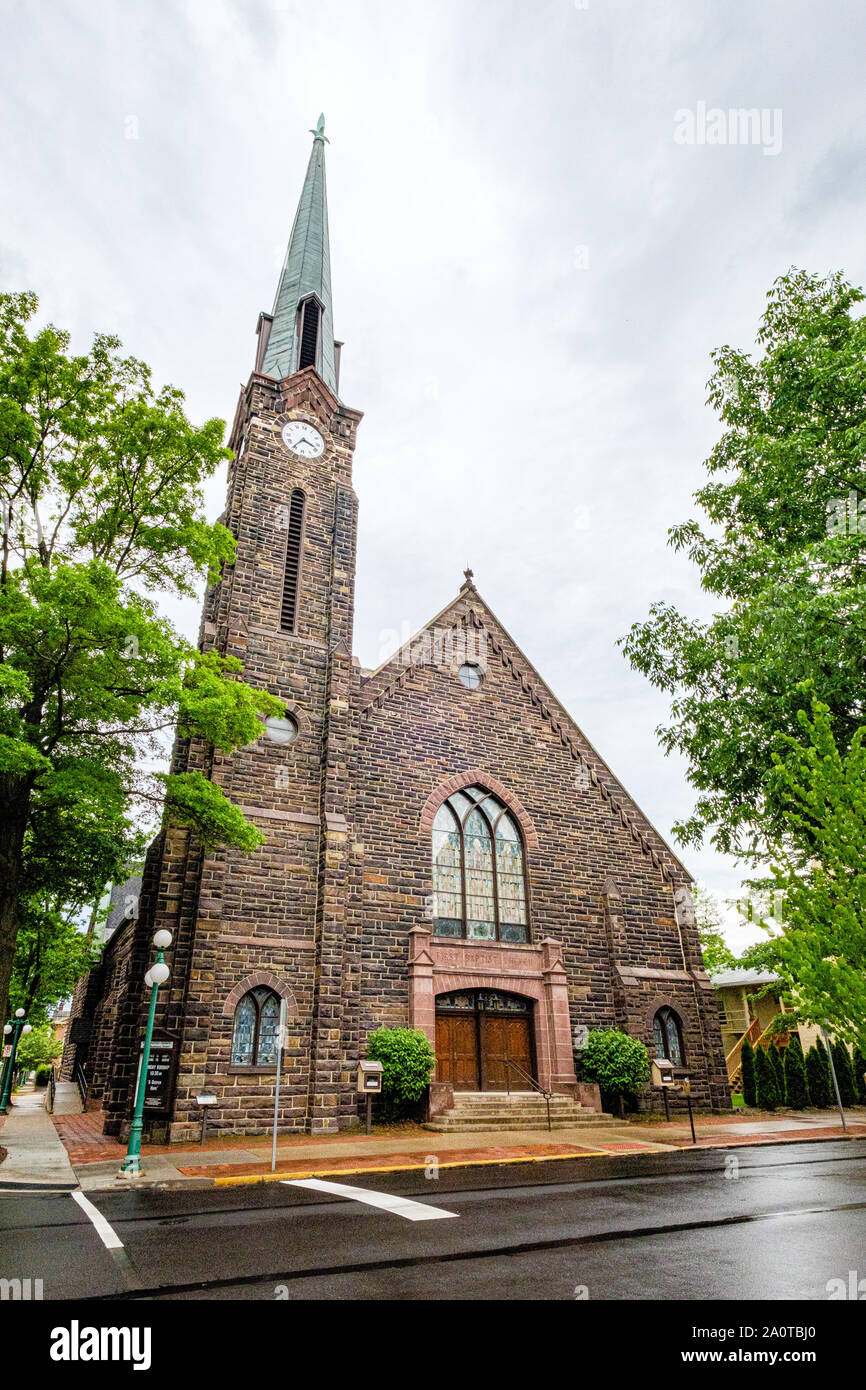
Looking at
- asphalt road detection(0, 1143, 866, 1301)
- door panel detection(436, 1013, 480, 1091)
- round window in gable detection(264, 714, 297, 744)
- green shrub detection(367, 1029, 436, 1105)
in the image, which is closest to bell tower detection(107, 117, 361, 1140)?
round window in gable detection(264, 714, 297, 744)

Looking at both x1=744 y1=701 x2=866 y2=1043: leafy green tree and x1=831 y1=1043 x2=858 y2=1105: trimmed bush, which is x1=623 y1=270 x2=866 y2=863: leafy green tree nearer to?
x1=744 y1=701 x2=866 y2=1043: leafy green tree

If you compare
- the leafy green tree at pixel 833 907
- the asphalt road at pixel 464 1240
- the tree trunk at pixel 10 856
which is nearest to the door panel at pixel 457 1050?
the asphalt road at pixel 464 1240

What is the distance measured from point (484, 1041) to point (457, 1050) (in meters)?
0.70

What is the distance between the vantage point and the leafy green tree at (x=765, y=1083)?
22.6 meters

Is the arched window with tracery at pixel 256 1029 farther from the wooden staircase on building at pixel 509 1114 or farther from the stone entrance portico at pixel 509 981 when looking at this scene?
the wooden staircase on building at pixel 509 1114

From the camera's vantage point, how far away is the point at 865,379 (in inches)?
530

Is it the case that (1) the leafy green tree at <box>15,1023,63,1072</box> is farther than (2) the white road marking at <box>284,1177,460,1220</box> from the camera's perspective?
Yes

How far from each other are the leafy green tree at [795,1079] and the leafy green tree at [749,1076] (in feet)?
3.02

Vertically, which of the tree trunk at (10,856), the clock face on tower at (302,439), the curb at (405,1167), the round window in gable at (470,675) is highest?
the clock face on tower at (302,439)

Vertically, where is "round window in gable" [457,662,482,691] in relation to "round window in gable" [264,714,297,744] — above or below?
above

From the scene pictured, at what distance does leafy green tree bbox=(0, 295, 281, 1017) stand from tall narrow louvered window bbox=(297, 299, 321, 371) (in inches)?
462

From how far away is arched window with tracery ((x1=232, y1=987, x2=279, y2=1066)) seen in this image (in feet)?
50.5

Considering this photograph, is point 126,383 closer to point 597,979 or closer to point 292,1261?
point 292,1261

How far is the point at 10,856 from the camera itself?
12.1 meters
